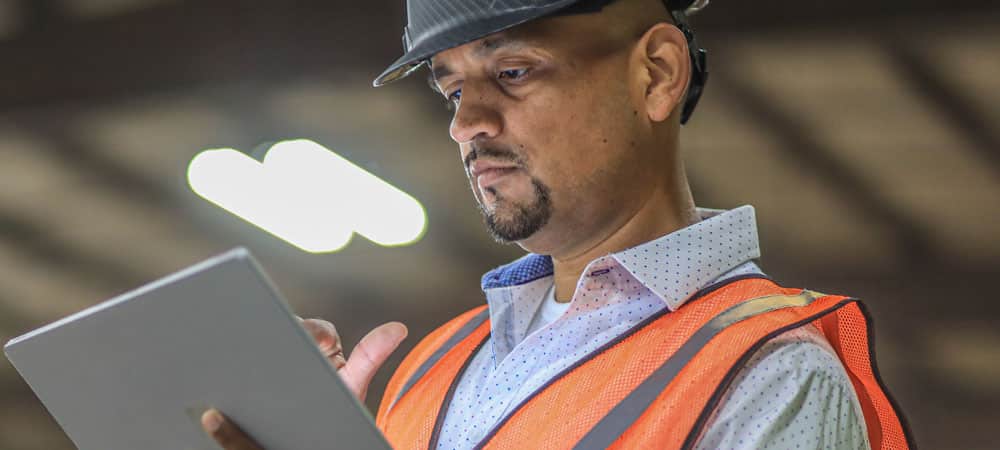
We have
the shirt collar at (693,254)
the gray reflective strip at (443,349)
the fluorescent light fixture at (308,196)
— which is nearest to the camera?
the shirt collar at (693,254)

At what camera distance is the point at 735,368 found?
1.22 m

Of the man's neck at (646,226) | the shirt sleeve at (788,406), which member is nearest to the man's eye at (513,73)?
the man's neck at (646,226)

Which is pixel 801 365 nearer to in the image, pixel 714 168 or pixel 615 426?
pixel 615 426

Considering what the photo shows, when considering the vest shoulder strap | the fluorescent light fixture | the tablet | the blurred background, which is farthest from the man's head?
the fluorescent light fixture

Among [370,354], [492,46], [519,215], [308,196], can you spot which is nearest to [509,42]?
[492,46]

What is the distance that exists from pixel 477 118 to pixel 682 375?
482mm

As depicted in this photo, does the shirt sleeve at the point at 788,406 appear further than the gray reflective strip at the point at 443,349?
No

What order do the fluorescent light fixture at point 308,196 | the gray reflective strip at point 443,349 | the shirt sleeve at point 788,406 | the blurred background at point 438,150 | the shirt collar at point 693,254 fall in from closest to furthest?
the shirt sleeve at point 788,406, the shirt collar at point 693,254, the gray reflective strip at point 443,349, the blurred background at point 438,150, the fluorescent light fixture at point 308,196

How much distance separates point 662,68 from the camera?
1559 mm

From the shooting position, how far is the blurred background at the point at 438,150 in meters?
3.53

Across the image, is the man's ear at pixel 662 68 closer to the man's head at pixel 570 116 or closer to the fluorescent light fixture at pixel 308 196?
the man's head at pixel 570 116

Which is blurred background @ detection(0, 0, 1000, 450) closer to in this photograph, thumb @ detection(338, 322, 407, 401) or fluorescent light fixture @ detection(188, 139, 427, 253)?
fluorescent light fixture @ detection(188, 139, 427, 253)

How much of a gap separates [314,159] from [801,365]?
305 cm

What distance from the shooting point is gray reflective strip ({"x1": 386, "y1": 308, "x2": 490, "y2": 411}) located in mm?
1796
